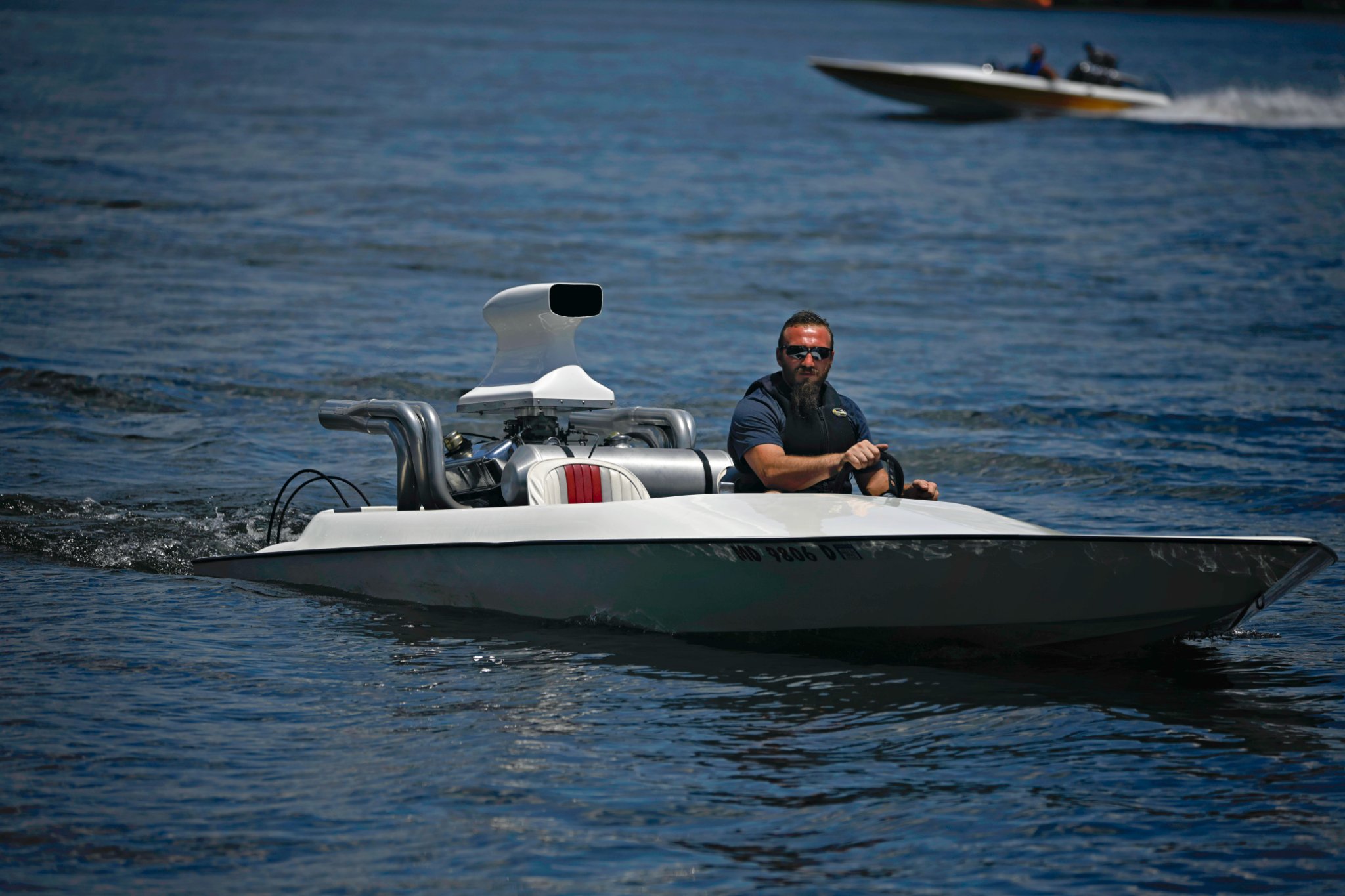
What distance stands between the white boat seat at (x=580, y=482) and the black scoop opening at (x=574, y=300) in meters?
0.85

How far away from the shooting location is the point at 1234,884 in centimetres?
486

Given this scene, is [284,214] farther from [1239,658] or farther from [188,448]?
[1239,658]

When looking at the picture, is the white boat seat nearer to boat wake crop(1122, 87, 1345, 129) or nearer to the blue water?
the blue water

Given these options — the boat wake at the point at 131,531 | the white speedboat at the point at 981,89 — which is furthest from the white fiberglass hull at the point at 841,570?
the white speedboat at the point at 981,89

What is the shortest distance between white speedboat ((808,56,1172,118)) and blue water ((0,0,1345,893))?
4.68ft

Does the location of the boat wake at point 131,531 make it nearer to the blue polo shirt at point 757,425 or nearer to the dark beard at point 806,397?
the blue polo shirt at point 757,425

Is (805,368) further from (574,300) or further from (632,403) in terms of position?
(632,403)

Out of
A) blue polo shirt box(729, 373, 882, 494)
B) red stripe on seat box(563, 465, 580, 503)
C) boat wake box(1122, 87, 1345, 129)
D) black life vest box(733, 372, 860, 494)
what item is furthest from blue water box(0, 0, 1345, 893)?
boat wake box(1122, 87, 1345, 129)

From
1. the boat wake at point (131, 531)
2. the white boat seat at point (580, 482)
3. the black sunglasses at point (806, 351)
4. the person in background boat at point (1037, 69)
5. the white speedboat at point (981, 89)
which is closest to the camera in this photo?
the black sunglasses at point (806, 351)

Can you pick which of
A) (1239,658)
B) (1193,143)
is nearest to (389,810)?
(1239,658)

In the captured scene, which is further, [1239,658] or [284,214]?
[284,214]

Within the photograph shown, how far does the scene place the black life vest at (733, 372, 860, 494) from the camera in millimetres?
6953

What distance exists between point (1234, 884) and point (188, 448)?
29.4ft

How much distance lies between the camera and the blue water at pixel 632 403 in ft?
17.0
